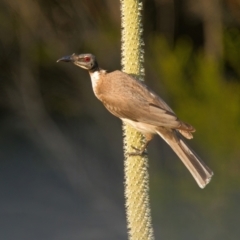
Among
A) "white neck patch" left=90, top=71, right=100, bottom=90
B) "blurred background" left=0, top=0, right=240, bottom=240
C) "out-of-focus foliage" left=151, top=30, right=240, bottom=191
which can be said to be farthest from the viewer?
"blurred background" left=0, top=0, right=240, bottom=240

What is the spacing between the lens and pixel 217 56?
4445 millimetres

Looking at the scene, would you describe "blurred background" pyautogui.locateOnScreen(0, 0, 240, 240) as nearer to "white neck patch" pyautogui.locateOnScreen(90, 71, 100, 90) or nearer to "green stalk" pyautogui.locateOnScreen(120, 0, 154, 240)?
"white neck patch" pyautogui.locateOnScreen(90, 71, 100, 90)

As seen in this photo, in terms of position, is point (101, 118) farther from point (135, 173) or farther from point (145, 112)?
point (135, 173)

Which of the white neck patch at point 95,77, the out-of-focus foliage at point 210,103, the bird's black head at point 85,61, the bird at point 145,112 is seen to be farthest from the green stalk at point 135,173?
the out-of-focus foliage at point 210,103

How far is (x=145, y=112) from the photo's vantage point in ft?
8.13

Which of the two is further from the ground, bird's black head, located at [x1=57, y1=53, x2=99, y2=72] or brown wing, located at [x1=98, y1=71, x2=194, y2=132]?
bird's black head, located at [x1=57, y1=53, x2=99, y2=72]

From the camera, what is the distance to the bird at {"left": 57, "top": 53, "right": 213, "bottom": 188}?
2348mm

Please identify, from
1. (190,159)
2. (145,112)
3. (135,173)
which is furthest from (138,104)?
(135,173)

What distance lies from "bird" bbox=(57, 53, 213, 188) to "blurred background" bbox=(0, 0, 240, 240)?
1337mm

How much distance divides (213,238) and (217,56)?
1.26 metres

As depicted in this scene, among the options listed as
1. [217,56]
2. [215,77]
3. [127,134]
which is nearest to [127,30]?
[127,134]

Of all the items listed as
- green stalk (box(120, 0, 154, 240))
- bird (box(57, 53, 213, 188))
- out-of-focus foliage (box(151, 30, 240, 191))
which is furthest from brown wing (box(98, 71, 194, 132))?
out-of-focus foliage (box(151, 30, 240, 191))

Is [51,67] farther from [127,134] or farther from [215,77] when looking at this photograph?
[127,134]

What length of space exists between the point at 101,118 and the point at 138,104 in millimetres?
3091
